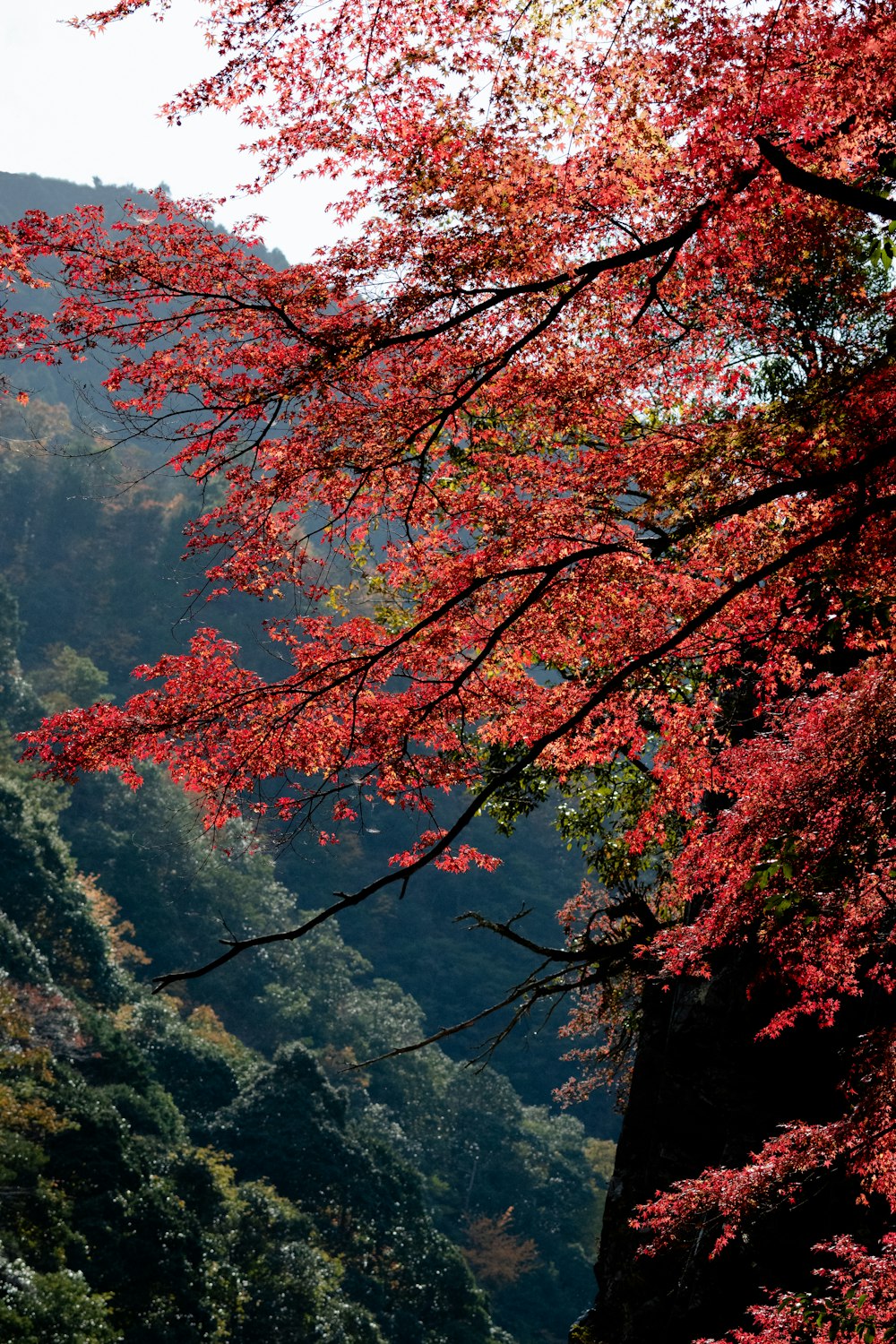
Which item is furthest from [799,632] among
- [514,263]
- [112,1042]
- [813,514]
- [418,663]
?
[112,1042]

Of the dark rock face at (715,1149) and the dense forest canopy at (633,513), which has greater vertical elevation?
the dense forest canopy at (633,513)

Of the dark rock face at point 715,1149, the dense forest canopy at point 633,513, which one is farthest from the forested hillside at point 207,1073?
the dark rock face at point 715,1149

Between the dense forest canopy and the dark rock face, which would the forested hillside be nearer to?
the dense forest canopy

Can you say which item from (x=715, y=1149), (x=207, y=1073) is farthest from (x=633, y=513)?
(x=207, y=1073)

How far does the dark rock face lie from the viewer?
4.95 meters

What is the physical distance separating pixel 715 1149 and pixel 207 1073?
25561mm

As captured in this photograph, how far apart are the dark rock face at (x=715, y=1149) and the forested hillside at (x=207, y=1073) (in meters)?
2.95

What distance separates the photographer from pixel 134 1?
357 centimetres

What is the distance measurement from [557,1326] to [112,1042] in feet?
68.5

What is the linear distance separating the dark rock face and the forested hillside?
2951 mm

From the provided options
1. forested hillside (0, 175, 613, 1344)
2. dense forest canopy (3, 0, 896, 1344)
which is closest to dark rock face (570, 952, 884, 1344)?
dense forest canopy (3, 0, 896, 1344)

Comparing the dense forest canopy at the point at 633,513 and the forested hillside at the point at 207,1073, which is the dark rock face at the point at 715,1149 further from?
the forested hillside at the point at 207,1073

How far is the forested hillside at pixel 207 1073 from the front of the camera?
16.9 metres

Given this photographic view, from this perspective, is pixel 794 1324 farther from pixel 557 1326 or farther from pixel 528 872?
pixel 528 872
